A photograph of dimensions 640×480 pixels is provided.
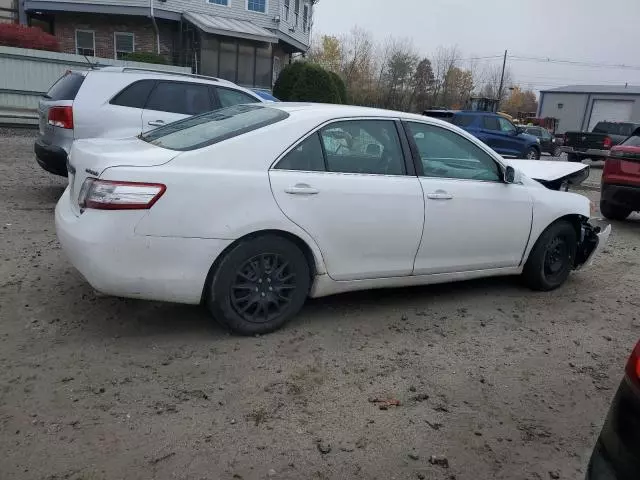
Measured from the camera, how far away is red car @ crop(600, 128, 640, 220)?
28.1 ft

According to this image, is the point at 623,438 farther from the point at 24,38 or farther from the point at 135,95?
the point at 24,38

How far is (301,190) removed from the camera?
12.2ft

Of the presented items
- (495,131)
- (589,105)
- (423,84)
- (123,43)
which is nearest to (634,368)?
(495,131)

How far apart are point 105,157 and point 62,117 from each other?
376 centimetres

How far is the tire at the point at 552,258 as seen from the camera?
505 centimetres

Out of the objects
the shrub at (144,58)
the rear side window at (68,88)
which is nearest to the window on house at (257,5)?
the shrub at (144,58)

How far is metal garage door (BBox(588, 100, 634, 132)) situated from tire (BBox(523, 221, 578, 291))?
179 ft

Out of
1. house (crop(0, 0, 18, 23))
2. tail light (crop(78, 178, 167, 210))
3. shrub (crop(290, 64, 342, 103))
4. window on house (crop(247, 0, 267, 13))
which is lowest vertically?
tail light (crop(78, 178, 167, 210))

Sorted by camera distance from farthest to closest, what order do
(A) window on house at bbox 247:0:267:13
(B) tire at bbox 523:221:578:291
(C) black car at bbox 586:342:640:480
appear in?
(A) window on house at bbox 247:0:267:13 < (B) tire at bbox 523:221:578:291 < (C) black car at bbox 586:342:640:480

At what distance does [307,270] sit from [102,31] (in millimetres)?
23429

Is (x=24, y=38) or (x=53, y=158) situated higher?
(x=24, y=38)

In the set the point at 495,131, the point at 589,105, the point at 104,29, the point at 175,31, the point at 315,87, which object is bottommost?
the point at 495,131

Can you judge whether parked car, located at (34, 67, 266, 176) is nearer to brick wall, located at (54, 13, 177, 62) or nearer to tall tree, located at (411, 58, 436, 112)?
brick wall, located at (54, 13, 177, 62)

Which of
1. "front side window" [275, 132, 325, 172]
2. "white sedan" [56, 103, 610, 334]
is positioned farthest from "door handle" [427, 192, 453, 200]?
"front side window" [275, 132, 325, 172]
